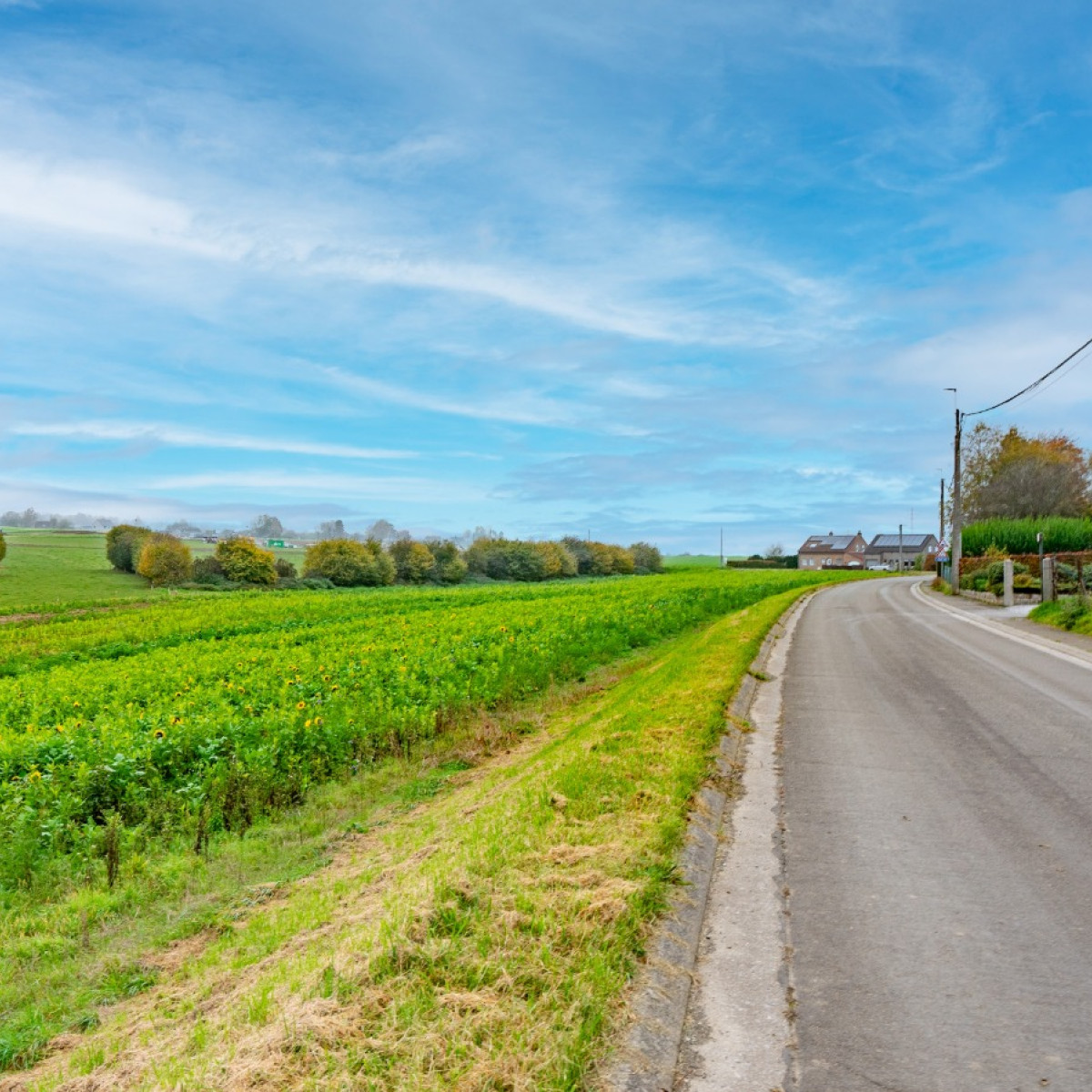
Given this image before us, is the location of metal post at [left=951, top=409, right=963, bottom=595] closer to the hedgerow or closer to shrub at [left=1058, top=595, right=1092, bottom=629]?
the hedgerow

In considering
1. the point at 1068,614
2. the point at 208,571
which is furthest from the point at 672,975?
the point at 208,571

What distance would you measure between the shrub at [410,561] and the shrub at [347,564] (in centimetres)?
420

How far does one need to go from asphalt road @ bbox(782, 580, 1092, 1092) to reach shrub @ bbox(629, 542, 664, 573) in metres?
117

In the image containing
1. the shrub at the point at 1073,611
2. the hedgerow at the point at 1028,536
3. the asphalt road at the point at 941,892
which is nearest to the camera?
the asphalt road at the point at 941,892

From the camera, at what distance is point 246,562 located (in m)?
72.1

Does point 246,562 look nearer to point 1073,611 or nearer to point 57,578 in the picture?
point 57,578

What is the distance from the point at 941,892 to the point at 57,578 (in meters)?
81.2

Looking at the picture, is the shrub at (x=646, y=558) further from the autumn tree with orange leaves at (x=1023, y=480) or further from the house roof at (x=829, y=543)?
the autumn tree with orange leaves at (x=1023, y=480)

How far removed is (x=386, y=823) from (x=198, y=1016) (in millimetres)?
3993

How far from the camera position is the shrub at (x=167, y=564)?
69812 millimetres

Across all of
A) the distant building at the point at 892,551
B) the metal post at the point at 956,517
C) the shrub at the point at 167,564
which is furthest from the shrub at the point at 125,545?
the distant building at the point at 892,551

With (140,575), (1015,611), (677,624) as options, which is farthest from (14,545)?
(1015,611)

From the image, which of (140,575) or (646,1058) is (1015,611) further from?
(140,575)

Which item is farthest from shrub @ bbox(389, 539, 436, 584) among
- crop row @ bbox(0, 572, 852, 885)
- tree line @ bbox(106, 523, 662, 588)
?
crop row @ bbox(0, 572, 852, 885)
